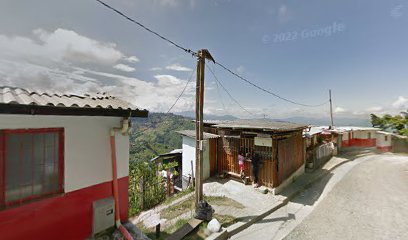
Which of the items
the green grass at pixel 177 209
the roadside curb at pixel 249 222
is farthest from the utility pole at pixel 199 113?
the roadside curb at pixel 249 222

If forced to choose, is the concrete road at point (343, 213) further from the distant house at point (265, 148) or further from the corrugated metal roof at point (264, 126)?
the corrugated metal roof at point (264, 126)

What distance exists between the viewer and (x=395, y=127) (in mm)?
31547

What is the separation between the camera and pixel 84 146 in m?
4.48

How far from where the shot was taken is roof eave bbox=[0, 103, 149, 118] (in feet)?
10.2

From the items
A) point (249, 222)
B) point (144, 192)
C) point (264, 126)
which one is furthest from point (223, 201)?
point (264, 126)

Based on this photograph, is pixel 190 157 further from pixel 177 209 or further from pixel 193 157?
pixel 177 209

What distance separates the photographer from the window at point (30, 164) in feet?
11.7

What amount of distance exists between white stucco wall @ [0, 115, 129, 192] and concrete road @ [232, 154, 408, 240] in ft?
16.1

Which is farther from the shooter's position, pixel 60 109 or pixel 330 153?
pixel 330 153

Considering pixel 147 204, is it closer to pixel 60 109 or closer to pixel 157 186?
pixel 157 186

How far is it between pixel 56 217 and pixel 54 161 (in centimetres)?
115

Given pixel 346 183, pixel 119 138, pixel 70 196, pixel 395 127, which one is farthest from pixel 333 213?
pixel 395 127

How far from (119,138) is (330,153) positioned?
20.9 meters

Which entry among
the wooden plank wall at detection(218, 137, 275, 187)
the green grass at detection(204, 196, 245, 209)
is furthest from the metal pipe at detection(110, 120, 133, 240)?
the wooden plank wall at detection(218, 137, 275, 187)
